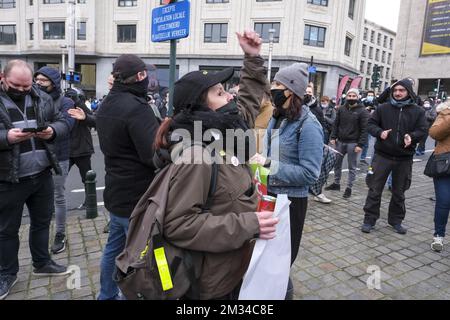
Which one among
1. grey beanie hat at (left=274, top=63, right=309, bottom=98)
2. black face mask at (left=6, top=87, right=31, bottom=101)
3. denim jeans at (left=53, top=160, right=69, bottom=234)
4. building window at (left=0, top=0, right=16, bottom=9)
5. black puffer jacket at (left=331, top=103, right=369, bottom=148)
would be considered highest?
building window at (left=0, top=0, right=16, bottom=9)

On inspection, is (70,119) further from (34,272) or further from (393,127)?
(393,127)

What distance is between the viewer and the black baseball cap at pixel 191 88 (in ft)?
5.84

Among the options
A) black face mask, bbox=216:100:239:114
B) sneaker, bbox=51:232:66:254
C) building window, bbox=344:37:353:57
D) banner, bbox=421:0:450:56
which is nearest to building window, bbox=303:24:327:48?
building window, bbox=344:37:353:57

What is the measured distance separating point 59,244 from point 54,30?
3714 cm

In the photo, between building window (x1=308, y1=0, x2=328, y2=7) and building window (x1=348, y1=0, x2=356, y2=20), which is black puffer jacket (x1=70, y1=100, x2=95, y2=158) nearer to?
building window (x1=308, y1=0, x2=328, y2=7)

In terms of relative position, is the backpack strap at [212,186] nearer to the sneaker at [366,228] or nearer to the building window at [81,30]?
the sneaker at [366,228]

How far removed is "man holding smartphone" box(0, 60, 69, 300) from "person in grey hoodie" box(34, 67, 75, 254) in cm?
45

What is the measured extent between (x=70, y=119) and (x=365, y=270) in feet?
12.8

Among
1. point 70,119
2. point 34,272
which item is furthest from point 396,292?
point 70,119

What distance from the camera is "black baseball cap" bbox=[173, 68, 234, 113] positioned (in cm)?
178

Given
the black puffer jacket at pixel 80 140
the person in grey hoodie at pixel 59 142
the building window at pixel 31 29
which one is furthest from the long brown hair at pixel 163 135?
the building window at pixel 31 29

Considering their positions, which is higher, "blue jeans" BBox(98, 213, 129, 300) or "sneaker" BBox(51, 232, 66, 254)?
"blue jeans" BBox(98, 213, 129, 300)

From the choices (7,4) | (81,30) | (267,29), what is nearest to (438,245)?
(267,29)

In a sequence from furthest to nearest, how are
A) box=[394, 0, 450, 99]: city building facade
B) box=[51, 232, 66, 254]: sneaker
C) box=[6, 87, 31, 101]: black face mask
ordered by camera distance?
box=[394, 0, 450, 99]: city building facade
box=[51, 232, 66, 254]: sneaker
box=[6, 87, 31, 101]: black face mask
